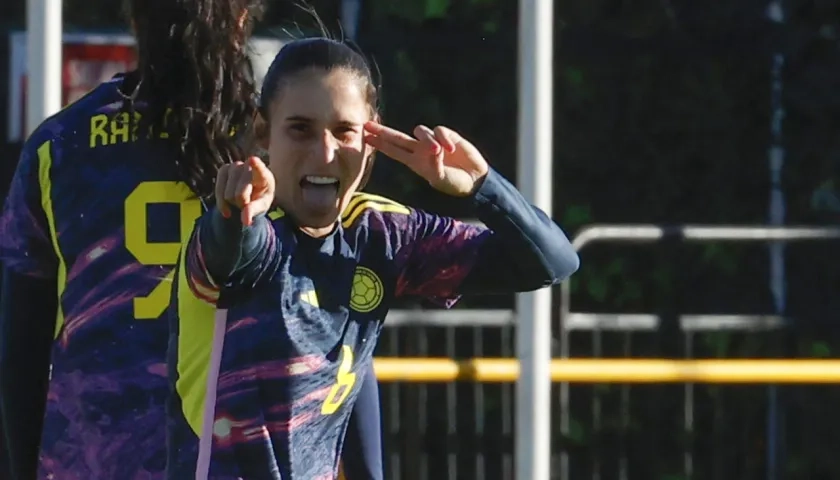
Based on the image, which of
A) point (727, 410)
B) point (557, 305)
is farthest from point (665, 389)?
point (557, 305)

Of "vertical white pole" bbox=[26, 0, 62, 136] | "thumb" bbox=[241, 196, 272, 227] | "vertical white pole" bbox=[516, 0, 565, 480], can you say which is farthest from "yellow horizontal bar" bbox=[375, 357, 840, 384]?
"thumb" bbox=[241, 196, 272, 227]

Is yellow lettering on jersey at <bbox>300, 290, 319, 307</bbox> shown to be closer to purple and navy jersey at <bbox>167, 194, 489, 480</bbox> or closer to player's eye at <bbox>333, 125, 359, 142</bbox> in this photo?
purple and navy jersey at <bbox>167, 194, 489, 480</bbox>

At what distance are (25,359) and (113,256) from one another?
258 millimetres

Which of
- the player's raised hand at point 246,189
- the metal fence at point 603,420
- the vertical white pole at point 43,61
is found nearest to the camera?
the player's raised hand at point 246,189

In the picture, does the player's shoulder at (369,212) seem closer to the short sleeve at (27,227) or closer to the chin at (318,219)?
the chin at (318,219)

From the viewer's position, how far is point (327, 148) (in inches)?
79.5

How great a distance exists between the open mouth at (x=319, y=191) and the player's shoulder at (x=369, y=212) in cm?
13

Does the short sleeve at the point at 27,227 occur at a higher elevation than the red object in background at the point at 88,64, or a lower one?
lower

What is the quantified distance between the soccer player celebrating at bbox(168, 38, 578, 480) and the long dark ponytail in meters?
0.16

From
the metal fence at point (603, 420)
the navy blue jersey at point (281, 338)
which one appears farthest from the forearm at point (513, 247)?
the metal fence at point (603, 420)

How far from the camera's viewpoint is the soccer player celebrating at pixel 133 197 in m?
2.27

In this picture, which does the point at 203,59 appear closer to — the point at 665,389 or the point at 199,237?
the point at 199,237

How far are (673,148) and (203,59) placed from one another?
3204mm

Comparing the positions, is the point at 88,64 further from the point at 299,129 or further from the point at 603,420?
the point at 299,129
